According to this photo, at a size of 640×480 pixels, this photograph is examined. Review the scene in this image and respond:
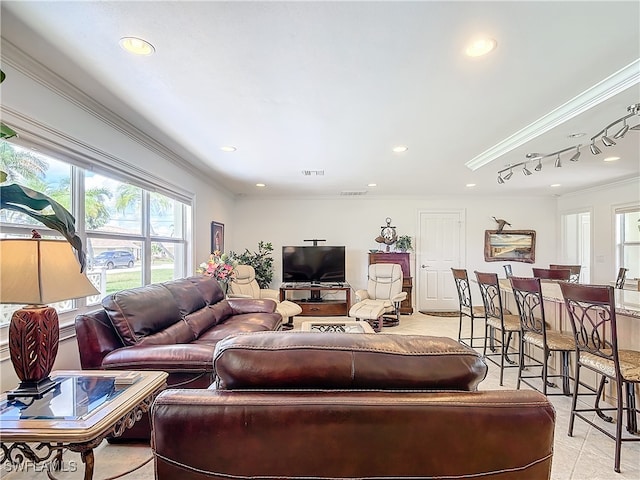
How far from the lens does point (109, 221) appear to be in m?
3.09

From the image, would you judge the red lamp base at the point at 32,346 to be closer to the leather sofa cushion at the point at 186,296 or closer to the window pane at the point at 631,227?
the leather sofa cushion at the point at 186,296

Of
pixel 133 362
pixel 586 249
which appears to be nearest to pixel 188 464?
pixel 133 362

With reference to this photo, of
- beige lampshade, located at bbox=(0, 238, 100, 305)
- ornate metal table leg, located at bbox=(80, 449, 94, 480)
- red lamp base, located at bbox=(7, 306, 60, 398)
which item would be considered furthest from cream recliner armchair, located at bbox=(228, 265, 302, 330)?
ornate metal table leg, located at bbox=(80, 449, 94, 480)

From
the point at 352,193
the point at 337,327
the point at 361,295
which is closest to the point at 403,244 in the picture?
the point at 352,193

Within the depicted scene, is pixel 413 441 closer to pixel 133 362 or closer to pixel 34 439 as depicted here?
pixel 34 439

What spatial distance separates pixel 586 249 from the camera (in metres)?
7.27

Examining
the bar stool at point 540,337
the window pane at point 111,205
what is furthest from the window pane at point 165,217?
the bar stool at point 540,337

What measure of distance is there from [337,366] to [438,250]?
259 inches

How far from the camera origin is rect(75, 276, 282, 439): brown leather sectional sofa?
6.60ft

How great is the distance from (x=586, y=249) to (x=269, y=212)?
688 centimetres

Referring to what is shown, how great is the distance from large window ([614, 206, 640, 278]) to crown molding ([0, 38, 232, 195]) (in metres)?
6.95

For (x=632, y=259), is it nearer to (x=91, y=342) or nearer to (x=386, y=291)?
(x=386, y=291)

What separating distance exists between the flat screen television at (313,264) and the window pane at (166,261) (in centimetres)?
243

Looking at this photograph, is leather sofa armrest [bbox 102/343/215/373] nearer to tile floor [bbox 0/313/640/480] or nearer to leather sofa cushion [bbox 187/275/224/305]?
tile floor [bbox 0/313/640/480]
